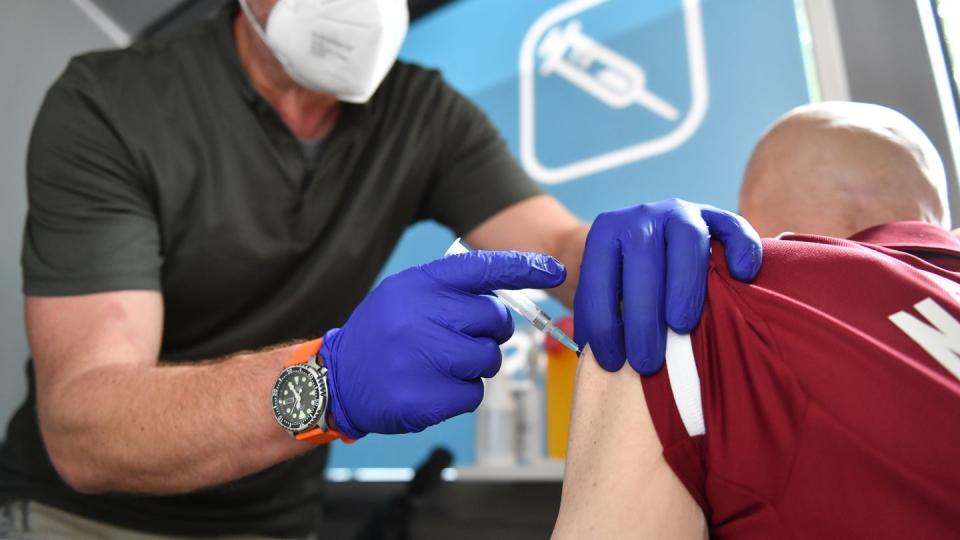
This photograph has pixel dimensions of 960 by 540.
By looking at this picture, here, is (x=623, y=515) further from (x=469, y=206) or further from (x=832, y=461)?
(x=469, y=206)

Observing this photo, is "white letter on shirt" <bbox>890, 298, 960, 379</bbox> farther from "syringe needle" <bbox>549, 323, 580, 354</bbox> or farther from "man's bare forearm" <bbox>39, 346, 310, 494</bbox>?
"man's bare forearm" <bbox>39, 346, 310, 494</bbox>

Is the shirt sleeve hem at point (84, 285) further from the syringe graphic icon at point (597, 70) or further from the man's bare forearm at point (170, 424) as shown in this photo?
the syringe graphic icon at point (597, 70)

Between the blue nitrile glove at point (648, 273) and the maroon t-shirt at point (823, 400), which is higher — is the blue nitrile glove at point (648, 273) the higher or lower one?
the higher one

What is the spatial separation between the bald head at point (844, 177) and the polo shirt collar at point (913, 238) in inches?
4.0

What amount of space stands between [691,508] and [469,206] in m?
0.90

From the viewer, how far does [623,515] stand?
559 millimetres


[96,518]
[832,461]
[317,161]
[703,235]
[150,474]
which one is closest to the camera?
[832,461]

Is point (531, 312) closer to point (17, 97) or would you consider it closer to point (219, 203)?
point (219, 203)

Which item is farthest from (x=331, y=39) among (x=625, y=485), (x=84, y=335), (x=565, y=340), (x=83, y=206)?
(x=625, y=485)

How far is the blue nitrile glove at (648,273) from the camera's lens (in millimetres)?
590

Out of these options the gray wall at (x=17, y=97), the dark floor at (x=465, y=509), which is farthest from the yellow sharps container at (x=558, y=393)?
the gray wall at (x=17, y=97)

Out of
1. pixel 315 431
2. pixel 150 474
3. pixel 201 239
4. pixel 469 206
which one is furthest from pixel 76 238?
pixel 469 206

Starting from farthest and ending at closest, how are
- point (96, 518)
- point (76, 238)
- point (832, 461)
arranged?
point (96, 518)
point (76, 238)
point (832, 461)

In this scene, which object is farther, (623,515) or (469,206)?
(469,206)
